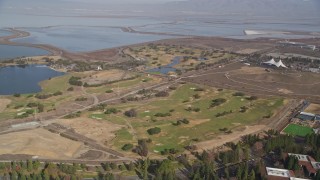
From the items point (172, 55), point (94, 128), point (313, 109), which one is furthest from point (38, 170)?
point (172, 55)

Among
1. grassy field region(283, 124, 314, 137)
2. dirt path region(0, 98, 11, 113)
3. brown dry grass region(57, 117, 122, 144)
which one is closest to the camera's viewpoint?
brown dry grass region(57, 117, 122, 144)

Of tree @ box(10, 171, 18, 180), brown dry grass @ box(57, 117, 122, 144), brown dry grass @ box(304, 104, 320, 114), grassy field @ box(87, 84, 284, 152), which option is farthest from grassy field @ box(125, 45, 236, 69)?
tree @ box(10, 171, 18, 180)

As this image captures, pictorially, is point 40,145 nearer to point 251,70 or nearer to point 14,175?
point 14,175

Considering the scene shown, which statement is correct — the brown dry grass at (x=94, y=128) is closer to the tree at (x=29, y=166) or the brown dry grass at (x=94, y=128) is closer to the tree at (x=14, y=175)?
the tree at (x=29, y=166)

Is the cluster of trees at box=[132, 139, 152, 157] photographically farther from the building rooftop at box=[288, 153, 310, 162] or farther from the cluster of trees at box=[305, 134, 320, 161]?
the cluster of trees at box=[305, 134, 320, 161]

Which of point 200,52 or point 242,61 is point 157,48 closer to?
point 200,52

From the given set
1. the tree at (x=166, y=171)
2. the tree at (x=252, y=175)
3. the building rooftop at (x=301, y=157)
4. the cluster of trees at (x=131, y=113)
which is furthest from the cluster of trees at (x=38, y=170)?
the building rooftop at (x=301, y=157)
